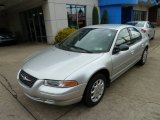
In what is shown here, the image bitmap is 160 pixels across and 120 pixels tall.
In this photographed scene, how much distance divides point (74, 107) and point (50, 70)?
→ 0.98 m

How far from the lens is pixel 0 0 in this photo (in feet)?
38.0

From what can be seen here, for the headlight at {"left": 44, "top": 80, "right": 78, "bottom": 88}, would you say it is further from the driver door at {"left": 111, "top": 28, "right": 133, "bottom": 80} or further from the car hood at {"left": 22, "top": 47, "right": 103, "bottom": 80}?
the driver door at {"left": 111, "top": 28, "right": 133, "bottom": 80}

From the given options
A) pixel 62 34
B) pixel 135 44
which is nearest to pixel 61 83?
pixel 135 44

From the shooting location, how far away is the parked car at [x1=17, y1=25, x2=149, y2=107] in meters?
2.84

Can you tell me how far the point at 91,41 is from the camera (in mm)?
4051

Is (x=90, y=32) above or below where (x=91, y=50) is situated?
above

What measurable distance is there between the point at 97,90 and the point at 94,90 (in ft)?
0.36

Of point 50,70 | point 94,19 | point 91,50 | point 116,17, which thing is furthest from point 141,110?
point 116,17

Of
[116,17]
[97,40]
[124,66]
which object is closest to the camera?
[97,40]

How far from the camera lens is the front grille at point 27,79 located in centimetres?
301

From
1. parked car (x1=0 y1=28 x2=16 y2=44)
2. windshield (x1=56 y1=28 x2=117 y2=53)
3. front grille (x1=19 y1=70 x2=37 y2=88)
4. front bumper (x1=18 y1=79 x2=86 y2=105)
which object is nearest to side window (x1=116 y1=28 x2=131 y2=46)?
windshield (x1=56 y1=28 x2=117 y2=53)

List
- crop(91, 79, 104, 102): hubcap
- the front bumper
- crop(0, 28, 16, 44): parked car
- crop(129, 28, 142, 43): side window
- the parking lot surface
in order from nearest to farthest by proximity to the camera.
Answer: the front bumper → the parking lot surface → crop(91, 79, 104, 102): hubcap → crop(129, 28, 142, 43): side window → crop(0, 28, 16, 44): parked car

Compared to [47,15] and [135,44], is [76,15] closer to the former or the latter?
[47,15]

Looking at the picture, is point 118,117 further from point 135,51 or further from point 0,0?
point 0,0
